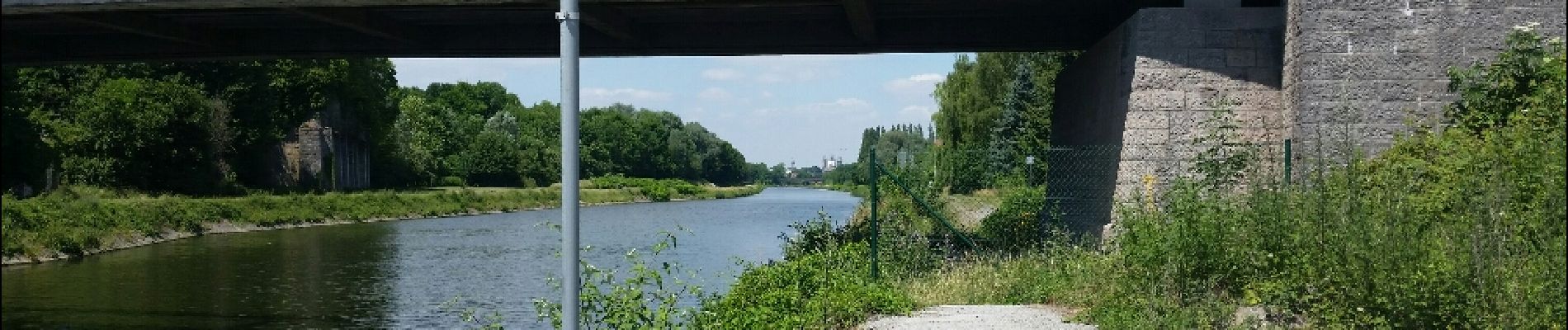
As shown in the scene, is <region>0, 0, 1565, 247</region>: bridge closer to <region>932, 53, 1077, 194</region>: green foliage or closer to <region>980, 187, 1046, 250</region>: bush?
<region>980, 187, 1046, 250</region>: bush

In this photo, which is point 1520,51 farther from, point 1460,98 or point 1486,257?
point 1486,257

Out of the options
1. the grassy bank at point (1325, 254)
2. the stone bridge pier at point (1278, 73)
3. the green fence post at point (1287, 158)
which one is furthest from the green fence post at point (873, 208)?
the green fence post at point (1287, 158)

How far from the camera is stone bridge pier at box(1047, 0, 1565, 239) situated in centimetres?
1414

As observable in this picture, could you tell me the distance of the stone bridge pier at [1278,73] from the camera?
14141 millimetres

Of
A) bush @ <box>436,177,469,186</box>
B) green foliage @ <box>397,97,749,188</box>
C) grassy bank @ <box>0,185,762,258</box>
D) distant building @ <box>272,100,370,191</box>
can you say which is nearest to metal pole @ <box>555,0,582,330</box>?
grassy bank @ <box>0,185,762,258</box>

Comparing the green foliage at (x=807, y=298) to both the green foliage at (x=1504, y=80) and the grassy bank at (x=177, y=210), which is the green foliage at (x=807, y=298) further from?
the grassy bank at (x=177, y=210)

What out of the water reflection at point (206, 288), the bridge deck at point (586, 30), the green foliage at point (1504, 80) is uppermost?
the bridge deck at point (586, 30)

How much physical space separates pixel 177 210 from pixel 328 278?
784 inches

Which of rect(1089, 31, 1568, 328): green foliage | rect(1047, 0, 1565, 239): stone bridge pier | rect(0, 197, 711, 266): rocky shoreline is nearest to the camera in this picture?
rect(1089, 31, 1568, 328): green foliage

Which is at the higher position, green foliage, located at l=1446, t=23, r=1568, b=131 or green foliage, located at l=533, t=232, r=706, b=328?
green foliage, located at l=1446, t=23, r=1568, b=131

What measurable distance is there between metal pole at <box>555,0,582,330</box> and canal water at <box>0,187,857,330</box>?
474cm

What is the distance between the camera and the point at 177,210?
152ft

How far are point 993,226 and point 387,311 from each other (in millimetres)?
9942

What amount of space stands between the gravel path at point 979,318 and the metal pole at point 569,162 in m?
4.89
